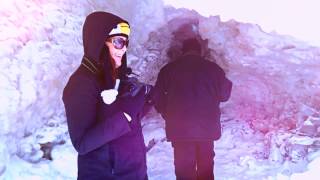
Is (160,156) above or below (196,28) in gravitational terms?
below

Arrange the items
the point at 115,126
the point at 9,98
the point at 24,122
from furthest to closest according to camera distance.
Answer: the point at 24,122, the point at 9,98, the point at 115,126

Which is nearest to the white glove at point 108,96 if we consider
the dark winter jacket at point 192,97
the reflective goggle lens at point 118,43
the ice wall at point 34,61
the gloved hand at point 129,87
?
the gloved hand at point 129,87

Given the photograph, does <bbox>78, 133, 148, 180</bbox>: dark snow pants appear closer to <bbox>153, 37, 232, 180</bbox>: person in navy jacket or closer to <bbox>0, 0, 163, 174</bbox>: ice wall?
<bbox>153, 37, 232, 180</bbox>: person in navy jacket

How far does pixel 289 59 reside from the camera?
5.45 m

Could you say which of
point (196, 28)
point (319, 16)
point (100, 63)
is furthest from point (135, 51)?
point (100, 63)

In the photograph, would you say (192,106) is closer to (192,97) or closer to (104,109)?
(192,97)

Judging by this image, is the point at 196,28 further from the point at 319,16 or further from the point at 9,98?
the point at 9,98

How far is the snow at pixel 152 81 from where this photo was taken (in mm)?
4465

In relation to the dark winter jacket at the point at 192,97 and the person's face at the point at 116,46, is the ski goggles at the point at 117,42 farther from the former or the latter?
the dark winter jacket at the point at 192,97

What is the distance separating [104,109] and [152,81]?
398 centimetres

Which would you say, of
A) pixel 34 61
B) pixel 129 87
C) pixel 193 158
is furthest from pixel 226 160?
pixel 129 87

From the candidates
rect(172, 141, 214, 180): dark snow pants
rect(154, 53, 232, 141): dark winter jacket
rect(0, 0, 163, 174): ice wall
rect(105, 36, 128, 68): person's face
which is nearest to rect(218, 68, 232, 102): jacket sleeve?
rect(154, 53, 232, 141): dark winter jacket

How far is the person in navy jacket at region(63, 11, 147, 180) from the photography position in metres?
2.17

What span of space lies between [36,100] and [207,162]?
2.08 m
